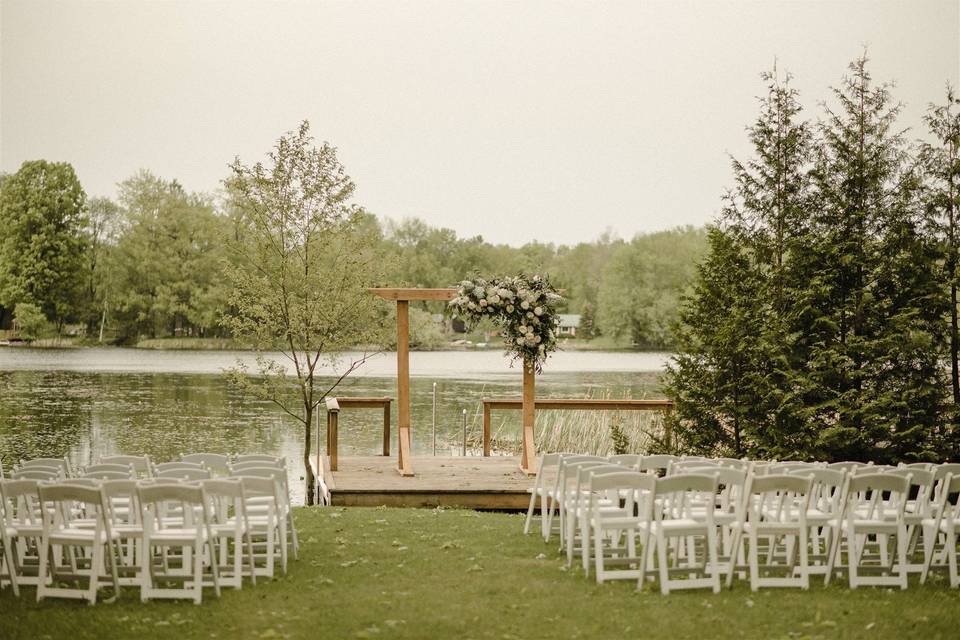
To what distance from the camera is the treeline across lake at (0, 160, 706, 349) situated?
1837 inches

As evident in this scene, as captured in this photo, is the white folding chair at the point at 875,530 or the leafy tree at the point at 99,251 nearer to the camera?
the white folding chair at the point at 875,530

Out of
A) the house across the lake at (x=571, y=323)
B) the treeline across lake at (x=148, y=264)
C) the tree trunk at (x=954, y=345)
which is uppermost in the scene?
the treeline across lake at (x=148, y=264)

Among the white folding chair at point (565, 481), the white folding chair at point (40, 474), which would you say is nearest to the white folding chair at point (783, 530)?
the white folding chair at point (565, 481)

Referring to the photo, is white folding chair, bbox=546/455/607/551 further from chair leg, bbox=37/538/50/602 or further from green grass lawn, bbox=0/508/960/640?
chair leg, bbox=37/538/50/602

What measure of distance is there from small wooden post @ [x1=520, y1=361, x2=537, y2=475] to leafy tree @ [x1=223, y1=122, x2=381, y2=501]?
446 cm

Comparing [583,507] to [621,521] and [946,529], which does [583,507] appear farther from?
[946,529]

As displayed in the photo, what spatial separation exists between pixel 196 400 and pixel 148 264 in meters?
19.4

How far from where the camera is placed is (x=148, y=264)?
49.4m

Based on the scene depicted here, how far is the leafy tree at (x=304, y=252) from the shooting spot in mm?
16891

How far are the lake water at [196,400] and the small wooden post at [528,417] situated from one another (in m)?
6.19

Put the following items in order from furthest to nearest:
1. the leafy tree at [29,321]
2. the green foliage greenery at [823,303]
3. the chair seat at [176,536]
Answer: the leafy tree at [29,321] → the green foliage greenery at [823,303] → the chair seat at [176,536]

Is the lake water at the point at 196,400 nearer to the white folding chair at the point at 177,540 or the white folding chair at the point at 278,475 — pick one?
the white folding chair at the point at 278,475

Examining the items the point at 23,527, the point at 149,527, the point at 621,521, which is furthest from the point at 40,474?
the point at 621,521

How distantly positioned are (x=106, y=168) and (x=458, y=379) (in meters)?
28.9
